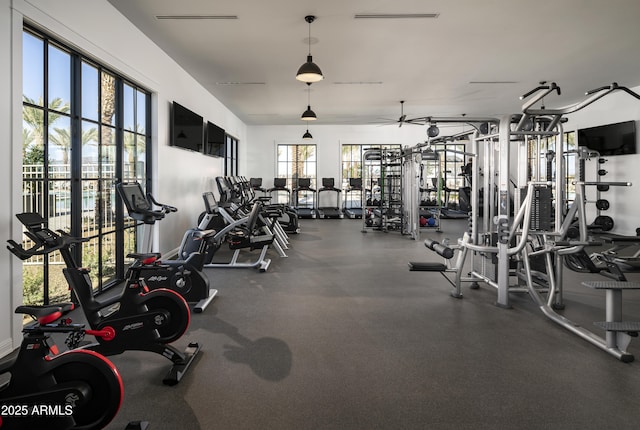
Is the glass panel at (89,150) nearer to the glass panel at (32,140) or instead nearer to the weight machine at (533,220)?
the glass panel at (32,140)

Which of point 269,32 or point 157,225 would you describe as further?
point 157,225

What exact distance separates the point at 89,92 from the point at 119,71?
0.54 meters

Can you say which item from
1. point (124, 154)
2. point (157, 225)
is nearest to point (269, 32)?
point (124, 154)

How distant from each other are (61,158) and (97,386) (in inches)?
98.4

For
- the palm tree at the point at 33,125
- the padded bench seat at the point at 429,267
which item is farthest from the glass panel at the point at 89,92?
the padded bench seat at the point at 429,267

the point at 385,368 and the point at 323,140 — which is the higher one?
→ the point at 323,140

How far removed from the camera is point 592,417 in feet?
6.17

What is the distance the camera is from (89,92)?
3789mm

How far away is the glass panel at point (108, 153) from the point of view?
4.02m

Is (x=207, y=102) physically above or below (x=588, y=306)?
above

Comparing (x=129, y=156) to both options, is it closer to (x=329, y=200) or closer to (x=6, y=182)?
(x=6, y=182)

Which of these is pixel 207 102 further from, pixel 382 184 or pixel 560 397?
pixel 560 397

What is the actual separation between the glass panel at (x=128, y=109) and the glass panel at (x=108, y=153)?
36cm

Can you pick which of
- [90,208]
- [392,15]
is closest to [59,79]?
[90,208]
